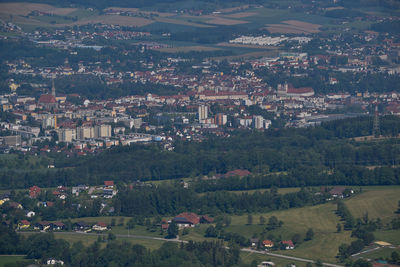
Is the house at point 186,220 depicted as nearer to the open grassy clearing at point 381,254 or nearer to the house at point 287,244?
the house at point 287,244

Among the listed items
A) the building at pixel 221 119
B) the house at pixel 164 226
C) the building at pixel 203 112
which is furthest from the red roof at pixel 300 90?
the house at pixel 164 226

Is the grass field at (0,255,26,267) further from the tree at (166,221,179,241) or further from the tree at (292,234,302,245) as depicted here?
the tree at (292,234,302,245)

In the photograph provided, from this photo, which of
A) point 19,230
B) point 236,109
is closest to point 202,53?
point 236,109

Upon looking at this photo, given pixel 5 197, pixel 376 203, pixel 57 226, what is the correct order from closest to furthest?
1. pixel 57 226
2. pixel 376 203
3. pixel 5 197

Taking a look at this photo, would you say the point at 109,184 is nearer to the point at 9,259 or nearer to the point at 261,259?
the point at 9,259

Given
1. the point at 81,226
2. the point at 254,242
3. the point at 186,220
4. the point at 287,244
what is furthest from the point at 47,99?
the point at 287,244

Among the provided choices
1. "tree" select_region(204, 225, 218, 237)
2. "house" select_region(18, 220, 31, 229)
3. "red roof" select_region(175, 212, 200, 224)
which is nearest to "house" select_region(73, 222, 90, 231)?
"house" select_region(18, 220, 31, 229)

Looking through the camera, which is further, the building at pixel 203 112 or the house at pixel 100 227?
the building at pixel 203 112
